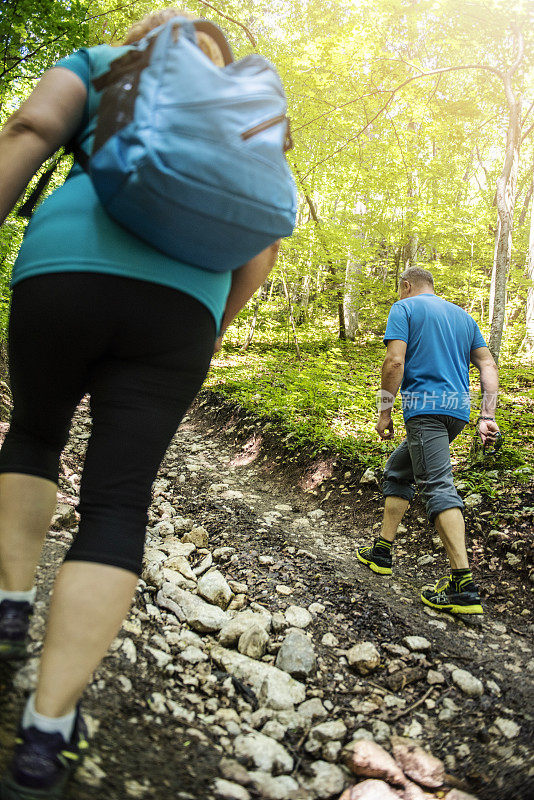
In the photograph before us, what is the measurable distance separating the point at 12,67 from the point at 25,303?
444cm

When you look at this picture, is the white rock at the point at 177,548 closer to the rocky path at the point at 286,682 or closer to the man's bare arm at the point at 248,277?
the rocky path at the point at 286,682

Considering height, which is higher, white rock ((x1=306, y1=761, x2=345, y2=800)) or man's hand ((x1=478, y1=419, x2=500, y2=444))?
man's hand ((x1=478, y1=419, x2=500, y2=444))

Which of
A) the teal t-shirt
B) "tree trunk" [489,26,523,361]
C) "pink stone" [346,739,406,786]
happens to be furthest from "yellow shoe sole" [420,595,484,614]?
"tree trunk" [489,26,523,361]

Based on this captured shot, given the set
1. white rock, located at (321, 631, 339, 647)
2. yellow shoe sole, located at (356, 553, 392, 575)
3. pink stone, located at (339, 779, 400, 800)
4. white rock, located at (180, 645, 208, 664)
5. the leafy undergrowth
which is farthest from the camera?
the leafy undergrowth

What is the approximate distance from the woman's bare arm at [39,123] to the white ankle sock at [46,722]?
108 centimetres

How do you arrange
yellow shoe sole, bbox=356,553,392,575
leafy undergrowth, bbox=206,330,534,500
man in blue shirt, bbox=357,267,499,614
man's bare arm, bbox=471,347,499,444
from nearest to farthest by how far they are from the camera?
man in blue shirt, bbox=357,267,499,614, man's bare arm, bbox=471,347,499,444, yellow shoe sole, bbox=356,553,392,575, leafy undergrowth, bbox=206,330,534,500

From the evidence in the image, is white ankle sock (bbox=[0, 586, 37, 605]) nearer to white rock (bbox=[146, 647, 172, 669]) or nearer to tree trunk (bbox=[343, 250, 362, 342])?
white rock (bbox=[146, 647, 172, 669])

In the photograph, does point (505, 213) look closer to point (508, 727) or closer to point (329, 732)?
point (508, 727)

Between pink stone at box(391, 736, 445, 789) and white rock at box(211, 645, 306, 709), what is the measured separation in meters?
0.38

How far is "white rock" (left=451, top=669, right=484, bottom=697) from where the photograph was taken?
77.6 inches

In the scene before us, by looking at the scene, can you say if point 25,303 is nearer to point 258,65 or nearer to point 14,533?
point 14,533

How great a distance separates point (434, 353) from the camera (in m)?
3.31

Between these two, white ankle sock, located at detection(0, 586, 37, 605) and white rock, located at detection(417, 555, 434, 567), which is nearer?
white ankle sock, located at detection(0, 586, 37, 605)

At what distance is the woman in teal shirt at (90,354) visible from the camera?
944 millimetres
